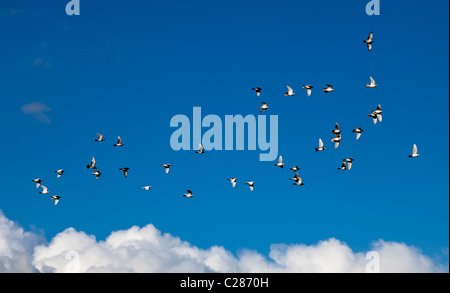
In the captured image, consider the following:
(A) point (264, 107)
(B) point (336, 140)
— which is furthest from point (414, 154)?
(A) point (264, 107)

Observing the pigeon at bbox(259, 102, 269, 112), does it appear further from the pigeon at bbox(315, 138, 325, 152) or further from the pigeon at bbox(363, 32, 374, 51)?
the pigeon at bbox(363, 32, 374, 51)

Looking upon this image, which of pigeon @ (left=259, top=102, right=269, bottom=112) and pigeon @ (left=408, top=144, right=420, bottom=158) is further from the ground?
pigeon @ (left=259, top=102, right=269, bottom=112)

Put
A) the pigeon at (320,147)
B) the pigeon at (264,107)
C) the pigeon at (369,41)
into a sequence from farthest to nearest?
1. the pigeon at (320,147)
2. the pigeon at (264,107)
3. the pigeon at (369,41)

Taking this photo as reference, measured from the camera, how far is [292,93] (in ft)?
366

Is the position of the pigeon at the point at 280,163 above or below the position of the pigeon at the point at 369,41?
below

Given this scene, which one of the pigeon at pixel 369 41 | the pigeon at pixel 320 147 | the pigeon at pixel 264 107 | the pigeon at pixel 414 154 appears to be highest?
the pigeon at pixel 369 41

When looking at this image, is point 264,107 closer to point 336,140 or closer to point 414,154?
point 336,140

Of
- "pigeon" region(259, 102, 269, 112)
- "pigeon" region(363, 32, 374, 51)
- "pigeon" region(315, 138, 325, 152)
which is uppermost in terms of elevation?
"pigeon" region(363, 32, 374, 51)

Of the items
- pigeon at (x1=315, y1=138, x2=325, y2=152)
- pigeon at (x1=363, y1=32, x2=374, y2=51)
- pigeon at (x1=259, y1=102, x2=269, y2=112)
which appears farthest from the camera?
pigeon at (x1=315, y1=138, x2=325, y2=152)

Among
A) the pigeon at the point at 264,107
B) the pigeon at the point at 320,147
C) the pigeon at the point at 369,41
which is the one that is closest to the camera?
the pigeon at the point at 369,41

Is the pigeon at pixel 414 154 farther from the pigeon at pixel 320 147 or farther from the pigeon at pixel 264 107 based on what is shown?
the pigeon at pixel 264 107

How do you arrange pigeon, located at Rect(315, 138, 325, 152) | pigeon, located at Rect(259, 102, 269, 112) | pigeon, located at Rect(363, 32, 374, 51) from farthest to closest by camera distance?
1. pigeon, located at Rect(315, 138, 325, 152)
2. pigeon, located at Rect(259, 102, 269, 112)
3. pigeon, located at Rect(363, 32, 374, 51)
